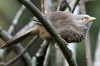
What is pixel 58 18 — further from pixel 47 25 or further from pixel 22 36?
pixel 47 25

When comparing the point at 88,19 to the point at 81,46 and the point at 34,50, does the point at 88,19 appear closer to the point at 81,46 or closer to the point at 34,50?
the point at 81,46

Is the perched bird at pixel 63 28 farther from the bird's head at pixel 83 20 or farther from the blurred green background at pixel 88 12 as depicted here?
the blurred green background at pixel 88 12

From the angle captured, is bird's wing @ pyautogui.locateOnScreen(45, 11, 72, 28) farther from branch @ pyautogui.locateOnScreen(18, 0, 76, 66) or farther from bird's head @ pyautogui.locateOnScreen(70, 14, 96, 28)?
branch @ pyautogui.locateOnScreen(18, 0, 76, 66)

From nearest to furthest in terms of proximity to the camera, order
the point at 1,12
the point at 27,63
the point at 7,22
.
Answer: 1. the point at 27,63
2. the point at 1,12
3. the point at 7,22

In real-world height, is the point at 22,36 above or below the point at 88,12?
below

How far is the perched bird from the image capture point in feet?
8.93

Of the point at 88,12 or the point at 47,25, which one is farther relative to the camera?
the point at 88,12

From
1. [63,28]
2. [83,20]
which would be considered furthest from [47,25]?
[83,20]

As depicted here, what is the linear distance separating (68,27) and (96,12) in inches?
69.3

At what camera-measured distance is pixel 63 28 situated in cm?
274

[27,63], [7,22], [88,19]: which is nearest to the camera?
[88,19]

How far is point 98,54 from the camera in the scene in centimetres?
339

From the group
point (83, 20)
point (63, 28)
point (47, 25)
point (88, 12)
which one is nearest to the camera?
point (47, 25)

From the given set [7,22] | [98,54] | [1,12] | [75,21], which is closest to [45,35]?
[75,21]
